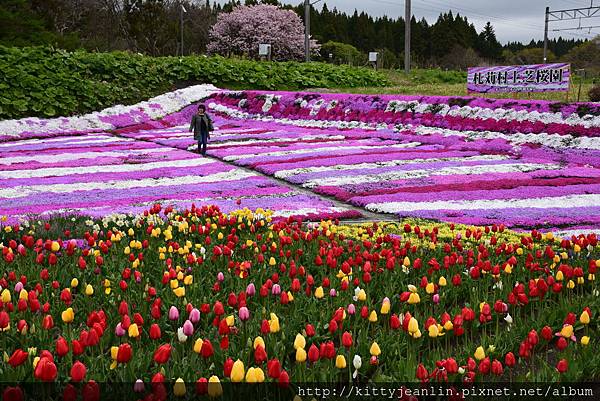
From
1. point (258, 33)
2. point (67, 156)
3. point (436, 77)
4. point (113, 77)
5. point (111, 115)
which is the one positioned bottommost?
point (67, 156)

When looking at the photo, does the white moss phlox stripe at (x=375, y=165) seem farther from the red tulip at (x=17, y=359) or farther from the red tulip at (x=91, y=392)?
the red tulip at (x=91, y=392)

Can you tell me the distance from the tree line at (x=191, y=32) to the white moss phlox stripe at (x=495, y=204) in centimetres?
3251

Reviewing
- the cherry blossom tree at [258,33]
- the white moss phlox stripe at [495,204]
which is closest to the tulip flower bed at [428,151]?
the white moss phlox stripe at [495,204]

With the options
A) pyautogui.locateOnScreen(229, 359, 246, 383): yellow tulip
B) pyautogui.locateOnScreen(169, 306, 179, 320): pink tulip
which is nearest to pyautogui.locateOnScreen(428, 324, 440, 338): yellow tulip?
pyautogui.locateOnScreen(229, 359, 246, 383): yellow tulip

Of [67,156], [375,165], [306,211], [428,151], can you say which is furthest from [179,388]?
[67,156]

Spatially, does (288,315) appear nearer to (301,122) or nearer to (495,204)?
(495,204)

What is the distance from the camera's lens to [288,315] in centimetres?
459

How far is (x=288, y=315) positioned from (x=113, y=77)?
1149 inches

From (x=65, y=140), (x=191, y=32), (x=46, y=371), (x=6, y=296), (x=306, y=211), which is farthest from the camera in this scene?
(x=191, y=32)

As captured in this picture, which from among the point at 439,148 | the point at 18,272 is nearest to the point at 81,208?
the point at 18,272

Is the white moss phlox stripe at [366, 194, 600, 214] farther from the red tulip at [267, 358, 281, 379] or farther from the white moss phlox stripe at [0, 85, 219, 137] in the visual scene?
the white moss phlox stripe at [0, 85, 219, 137]

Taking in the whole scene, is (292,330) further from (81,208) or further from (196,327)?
(81,208)

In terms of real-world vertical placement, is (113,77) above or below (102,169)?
above

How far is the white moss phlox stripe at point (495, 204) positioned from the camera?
→ 11.1 metres
